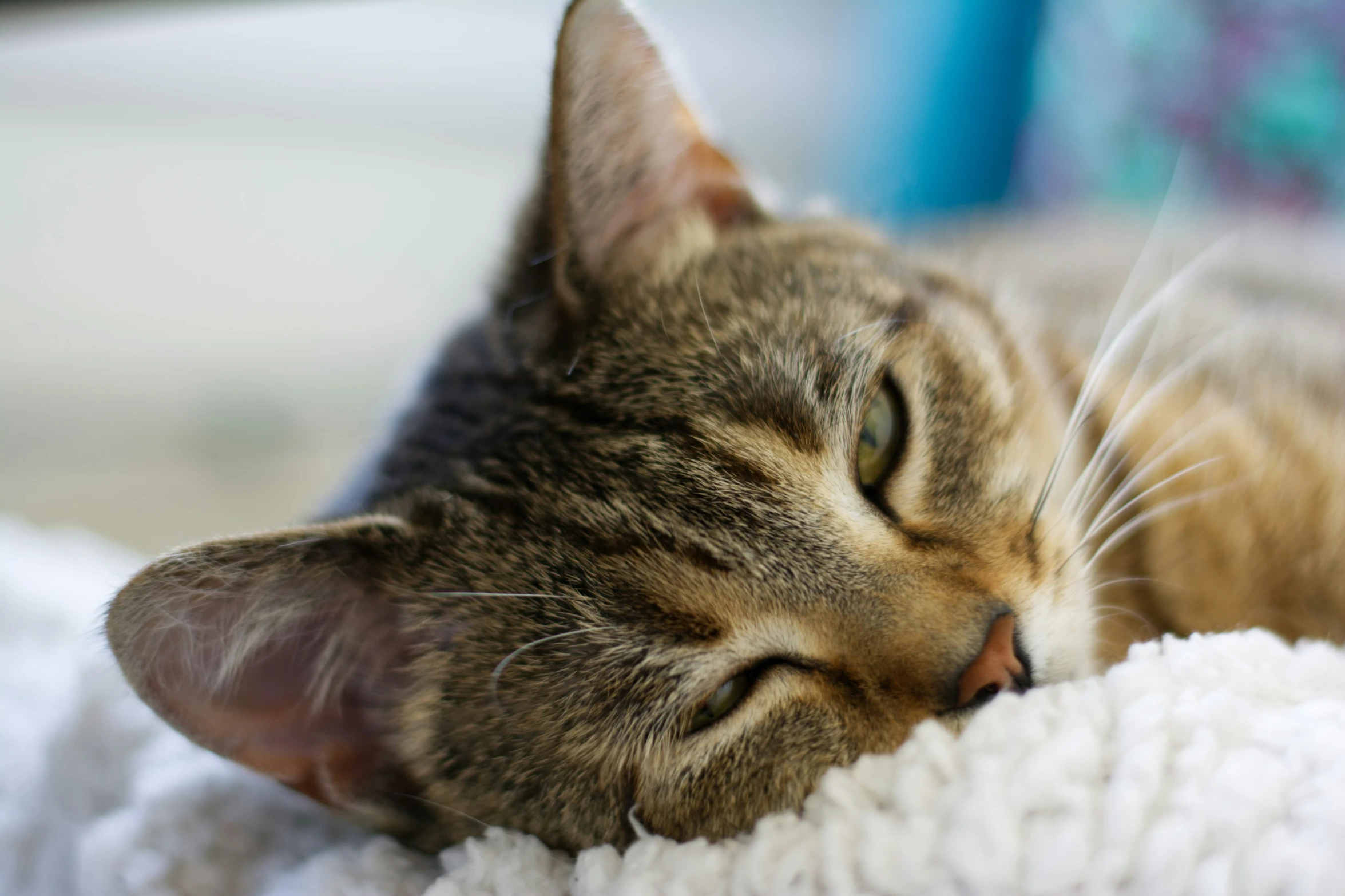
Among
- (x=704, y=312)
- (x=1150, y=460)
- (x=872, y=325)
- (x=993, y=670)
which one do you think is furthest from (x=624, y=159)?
(x=1150, y=460)

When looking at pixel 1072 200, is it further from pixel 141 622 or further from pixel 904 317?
pixel 141 622

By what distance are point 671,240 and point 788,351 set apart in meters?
0.33

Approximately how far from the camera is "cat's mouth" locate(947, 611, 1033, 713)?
0.95 meters

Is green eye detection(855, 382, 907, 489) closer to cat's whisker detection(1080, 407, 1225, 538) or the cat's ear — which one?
cat's whisker detection(1080, 407, 1225, 538)

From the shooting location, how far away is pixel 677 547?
1019 millimetres

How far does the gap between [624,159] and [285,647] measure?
2.56ft

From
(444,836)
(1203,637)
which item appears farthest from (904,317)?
(444,836)

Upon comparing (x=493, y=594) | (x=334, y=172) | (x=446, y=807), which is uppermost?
(x=334, y=172)

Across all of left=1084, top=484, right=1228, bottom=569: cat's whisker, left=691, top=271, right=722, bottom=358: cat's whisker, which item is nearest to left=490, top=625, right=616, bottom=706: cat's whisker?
left=691, top=271, right=722, bottom=358: cat's whisker

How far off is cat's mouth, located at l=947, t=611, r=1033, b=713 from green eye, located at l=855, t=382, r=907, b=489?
239 mm

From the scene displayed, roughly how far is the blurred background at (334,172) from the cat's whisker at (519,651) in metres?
1.58

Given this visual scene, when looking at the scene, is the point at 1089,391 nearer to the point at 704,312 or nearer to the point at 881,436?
the point at 881,436

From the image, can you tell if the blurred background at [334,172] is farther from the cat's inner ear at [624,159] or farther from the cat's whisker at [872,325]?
the cat's whisker at [872,325]

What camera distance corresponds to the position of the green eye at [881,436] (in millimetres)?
1144
